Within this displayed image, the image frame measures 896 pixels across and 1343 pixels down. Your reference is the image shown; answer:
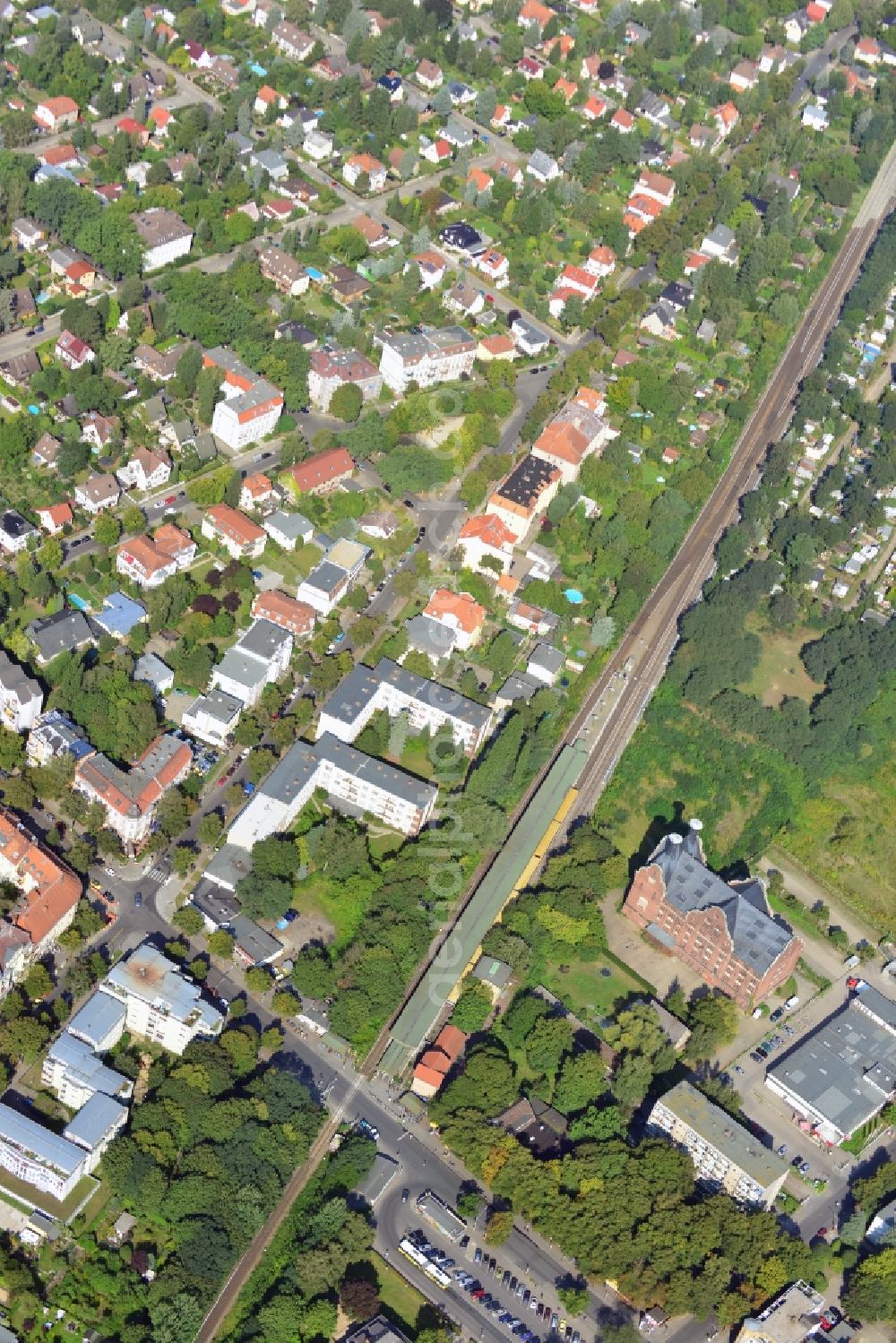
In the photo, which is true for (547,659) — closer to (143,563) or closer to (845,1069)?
(143,563)

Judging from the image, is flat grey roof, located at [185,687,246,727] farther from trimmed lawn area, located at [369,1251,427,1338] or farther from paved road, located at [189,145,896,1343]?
trimmed lawn area, located at [369,1251,427,1338]

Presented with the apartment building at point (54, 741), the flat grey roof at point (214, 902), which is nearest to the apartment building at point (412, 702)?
the flat grey roof at point (214, 902)

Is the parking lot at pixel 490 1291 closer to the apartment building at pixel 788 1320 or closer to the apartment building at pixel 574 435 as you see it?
Answer: the apartment building at pixel 788 1320

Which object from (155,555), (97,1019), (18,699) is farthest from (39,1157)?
(155,555)

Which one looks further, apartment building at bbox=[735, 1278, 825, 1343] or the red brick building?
the red brick building

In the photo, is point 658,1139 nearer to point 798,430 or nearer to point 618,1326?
point 618,1326

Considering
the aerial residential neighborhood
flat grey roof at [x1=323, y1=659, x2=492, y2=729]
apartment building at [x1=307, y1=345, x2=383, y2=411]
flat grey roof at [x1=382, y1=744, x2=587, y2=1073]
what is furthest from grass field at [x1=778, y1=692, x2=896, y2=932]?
apartment building at [x1=307, y1=345, x2=383, y2=411]

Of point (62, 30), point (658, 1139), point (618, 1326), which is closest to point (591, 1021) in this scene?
point (658, 1139)
